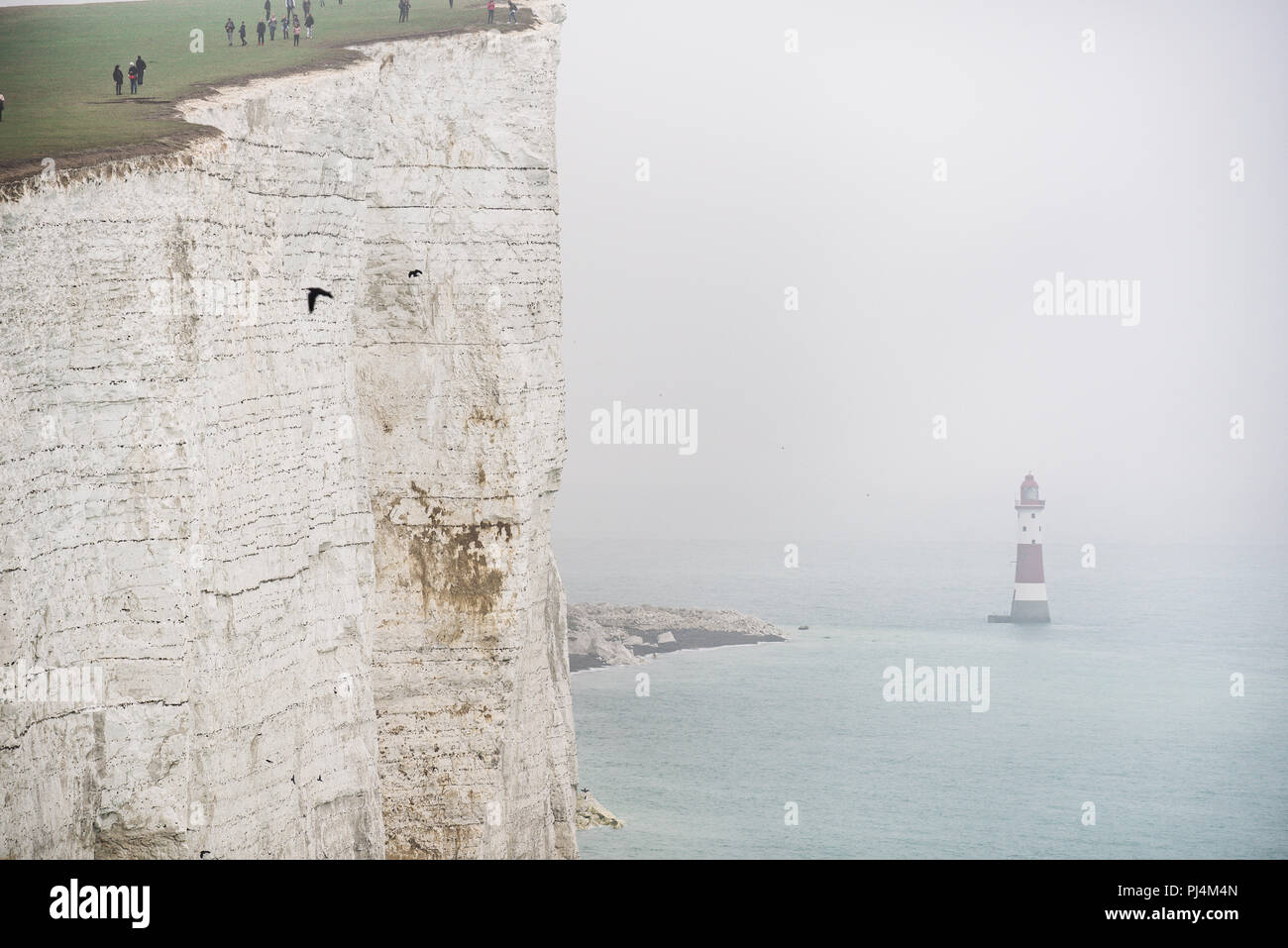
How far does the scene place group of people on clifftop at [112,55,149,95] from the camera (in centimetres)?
2584

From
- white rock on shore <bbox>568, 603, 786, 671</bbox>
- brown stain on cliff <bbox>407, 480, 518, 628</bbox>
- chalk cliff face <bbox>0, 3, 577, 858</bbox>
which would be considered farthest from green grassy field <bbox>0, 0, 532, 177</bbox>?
white rock on shore <bbox>568, 603, 786, 671</bbox>

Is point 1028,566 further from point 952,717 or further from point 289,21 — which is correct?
point 289,21

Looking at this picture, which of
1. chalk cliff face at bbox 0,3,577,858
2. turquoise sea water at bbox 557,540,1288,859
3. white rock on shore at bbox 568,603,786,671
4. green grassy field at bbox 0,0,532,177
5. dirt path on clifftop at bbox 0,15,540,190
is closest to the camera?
chalk cliff face at bbox 0,3,577,858

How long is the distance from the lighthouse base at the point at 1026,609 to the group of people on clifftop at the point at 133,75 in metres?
47.0

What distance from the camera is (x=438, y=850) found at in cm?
2855

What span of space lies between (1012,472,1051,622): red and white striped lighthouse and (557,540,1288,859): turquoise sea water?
1128 mm

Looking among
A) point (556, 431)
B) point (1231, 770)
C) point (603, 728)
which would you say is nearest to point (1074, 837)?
point (1231, 770)

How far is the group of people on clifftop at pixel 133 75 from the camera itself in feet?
84.8

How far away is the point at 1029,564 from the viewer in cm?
6656

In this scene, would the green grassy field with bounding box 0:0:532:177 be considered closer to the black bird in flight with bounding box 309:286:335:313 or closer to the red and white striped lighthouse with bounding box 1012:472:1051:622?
the black bird in flight with bounding box 309:286:335:313

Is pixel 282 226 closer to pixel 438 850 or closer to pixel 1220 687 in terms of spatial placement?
pixel 438 850

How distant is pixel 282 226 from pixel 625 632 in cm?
3905

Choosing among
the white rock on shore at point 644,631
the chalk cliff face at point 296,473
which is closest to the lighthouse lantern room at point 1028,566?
the white rock on shore at point 644,631

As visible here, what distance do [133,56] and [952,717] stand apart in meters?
42.7
